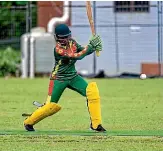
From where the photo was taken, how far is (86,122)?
13.8 meters

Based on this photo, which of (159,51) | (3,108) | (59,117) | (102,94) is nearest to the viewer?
(59,117)

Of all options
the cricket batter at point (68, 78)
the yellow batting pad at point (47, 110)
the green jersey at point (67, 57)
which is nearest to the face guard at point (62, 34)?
the cricket batter at point (68, 78)

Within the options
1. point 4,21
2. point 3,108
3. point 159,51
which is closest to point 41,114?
point 3,108

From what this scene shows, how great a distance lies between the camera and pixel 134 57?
98.7 ft

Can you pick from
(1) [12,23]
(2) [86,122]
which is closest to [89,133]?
(2) [86,122]

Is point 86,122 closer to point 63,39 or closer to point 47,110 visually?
point 47,110

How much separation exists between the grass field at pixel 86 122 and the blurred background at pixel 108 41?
635cm

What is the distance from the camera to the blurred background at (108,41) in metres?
29.6

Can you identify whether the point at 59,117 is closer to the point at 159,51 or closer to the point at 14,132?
the point at 14,132

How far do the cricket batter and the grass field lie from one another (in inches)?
10.7

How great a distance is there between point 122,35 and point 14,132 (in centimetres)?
1864

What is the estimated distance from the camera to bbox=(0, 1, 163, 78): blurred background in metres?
29.6

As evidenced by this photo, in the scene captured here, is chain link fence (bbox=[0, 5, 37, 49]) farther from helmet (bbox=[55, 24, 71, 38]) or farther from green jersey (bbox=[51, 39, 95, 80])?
helmet (bbox=[55, 24, 71, 38])

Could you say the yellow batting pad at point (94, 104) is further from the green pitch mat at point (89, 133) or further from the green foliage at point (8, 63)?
the green foliage at point (8, 63)
